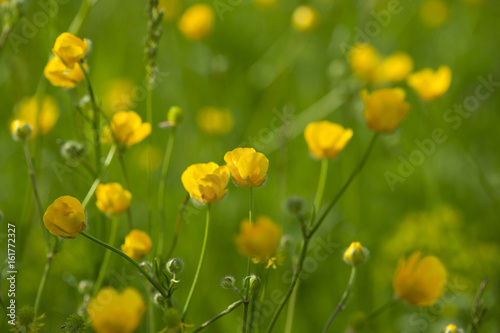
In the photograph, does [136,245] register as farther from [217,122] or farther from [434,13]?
[434,13]

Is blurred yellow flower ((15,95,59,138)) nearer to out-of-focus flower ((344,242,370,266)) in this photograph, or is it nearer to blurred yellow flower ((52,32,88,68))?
blurred yellow flower ((52,32,88,68))

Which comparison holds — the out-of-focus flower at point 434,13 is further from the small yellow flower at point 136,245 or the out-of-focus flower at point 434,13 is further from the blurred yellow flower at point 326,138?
the small yellow flower at point 136,245

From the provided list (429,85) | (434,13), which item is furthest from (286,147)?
(434,13)

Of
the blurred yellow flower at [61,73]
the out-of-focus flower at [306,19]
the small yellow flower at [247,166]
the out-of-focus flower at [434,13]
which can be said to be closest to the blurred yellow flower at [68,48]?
the blurred yellow flower at [61,73]

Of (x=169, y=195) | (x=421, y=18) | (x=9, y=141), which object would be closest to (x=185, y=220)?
(x=169, y=195)

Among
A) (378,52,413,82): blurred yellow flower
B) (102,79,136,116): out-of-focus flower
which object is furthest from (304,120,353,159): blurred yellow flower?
(102,79,136,116): out-of-focus flower

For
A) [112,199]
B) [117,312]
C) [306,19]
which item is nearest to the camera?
[117,312]
